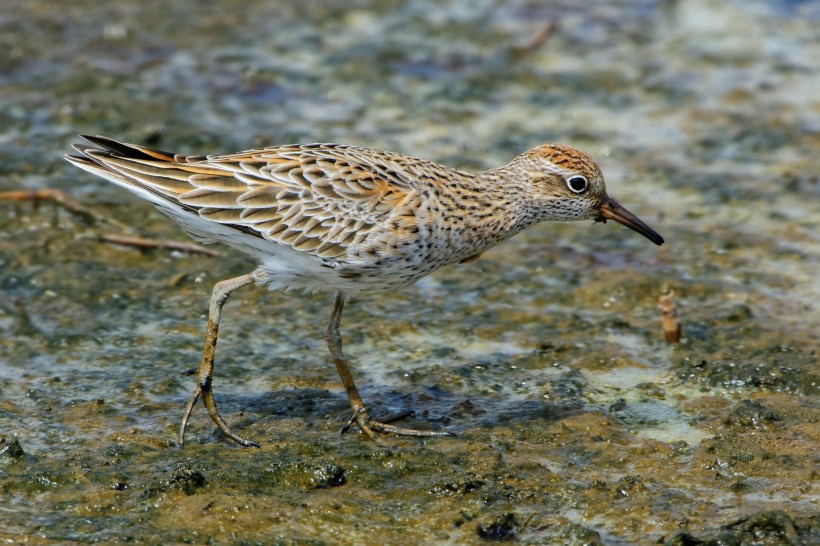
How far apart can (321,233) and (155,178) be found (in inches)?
49.2

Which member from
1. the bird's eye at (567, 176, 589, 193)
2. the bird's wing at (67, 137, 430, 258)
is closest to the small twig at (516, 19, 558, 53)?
the bird's eye at (567, 176, 589, 193)

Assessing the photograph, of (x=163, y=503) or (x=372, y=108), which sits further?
(x=372, y=108)

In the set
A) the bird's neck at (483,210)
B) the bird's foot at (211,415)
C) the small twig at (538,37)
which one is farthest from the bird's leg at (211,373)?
the small twig at (538,37)

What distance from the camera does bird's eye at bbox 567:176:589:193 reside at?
884cm

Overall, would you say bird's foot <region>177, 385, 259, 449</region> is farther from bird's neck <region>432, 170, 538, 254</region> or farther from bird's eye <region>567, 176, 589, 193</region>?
bird's eye <region>567, 176, 589, 193</region>

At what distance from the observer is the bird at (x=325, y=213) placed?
8203 millimetres

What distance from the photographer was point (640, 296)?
10.5m

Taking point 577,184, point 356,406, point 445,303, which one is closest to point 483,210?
point 577,184

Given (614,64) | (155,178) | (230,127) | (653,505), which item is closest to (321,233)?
(155,178)

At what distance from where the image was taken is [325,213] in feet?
27.2

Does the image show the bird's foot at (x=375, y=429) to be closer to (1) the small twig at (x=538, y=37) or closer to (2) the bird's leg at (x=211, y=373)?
(2) the bird's leg at (x=211, y=373)

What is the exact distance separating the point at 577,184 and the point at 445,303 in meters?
2.07

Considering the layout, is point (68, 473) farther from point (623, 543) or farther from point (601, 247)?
point (601, 247)

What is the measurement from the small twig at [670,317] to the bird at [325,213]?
1397 millimetres
